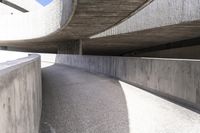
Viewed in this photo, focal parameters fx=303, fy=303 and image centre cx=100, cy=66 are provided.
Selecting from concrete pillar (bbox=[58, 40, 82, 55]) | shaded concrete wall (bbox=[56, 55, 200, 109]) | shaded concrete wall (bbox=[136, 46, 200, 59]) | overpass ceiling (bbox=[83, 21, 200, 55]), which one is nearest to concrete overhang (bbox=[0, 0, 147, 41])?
shaded concrete wall (bbox=[56, 55, 200, 109])

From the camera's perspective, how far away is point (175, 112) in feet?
30.1

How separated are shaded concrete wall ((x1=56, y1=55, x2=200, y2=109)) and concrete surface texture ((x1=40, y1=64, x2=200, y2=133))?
0.44 meters

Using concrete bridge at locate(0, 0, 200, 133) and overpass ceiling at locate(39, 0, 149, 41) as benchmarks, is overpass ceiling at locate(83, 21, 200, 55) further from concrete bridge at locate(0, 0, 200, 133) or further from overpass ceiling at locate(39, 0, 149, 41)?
overpass ceiling at locate(39, 0, 149, 41)

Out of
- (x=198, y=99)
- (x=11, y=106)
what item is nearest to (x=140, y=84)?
(x=198, y=99)

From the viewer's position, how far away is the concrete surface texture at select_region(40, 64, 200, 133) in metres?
7.65

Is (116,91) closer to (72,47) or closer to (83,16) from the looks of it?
(83,16)

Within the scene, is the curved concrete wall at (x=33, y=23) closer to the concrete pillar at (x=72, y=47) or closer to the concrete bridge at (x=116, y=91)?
the concrete pillar at (x=72, y=47)

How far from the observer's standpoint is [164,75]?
1179 cm

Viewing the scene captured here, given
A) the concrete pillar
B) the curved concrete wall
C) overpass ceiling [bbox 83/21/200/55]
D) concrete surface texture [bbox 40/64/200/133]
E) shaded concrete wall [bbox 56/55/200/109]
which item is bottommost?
concrete surface texture [bbox 40/64/200/133]

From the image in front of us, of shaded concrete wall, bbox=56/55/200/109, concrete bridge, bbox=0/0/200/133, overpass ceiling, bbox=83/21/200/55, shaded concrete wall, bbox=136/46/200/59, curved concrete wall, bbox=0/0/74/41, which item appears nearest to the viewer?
concrete bridge, bbox=0/0/200/133

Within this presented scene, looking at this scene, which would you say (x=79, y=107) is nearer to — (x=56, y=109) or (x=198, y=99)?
(x=56, y=109)

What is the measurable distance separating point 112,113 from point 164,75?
3530mm

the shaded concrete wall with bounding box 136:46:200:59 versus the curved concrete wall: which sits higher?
the curved concrete wall

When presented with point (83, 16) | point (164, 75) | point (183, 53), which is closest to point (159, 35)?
point (83, 16)
